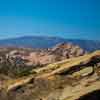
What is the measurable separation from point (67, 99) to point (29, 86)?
8.23 meters

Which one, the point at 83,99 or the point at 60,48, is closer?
the point at 83,99

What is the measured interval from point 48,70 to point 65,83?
6798mm

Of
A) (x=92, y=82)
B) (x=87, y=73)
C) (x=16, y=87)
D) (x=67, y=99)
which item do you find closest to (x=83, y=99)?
(x=67, y=99)

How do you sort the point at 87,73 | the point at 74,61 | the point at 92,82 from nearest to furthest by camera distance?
the point at 92,82, the point at 87,73, the point at 74,61

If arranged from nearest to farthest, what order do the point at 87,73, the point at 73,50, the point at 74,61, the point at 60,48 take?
the point at 87,73 < the point at 74,61 < the point at 73,50 < the point at 60,48

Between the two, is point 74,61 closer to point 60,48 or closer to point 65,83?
point 65,83

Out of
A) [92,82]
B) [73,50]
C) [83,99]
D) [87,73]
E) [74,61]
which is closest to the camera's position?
[83,99]

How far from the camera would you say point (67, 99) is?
3481 cm

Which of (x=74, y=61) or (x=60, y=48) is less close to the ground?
(x=74, y=61)

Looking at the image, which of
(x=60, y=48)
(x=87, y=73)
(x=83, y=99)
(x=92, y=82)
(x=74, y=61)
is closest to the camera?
(x=83, y=99)

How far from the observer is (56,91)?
39125mm

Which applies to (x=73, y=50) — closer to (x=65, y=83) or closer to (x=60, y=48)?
(x=60, y=48)

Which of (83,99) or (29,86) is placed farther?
(29,86)

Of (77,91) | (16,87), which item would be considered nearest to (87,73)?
(77,91)
